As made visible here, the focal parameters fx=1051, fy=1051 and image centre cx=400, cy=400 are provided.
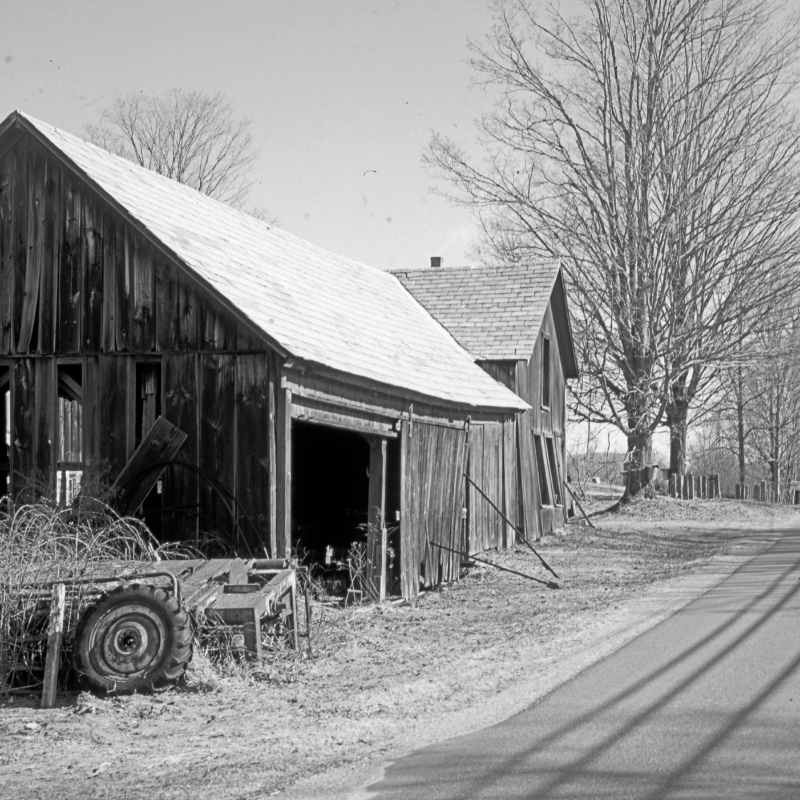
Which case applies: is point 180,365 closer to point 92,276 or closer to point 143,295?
point 143,295

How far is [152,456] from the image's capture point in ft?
39.5

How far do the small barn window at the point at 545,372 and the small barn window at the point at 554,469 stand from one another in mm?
966

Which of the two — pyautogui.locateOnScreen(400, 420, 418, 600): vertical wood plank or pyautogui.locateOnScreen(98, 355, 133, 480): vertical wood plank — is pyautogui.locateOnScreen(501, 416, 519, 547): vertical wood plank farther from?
pyautogui.locateOnScreen(98, 355, 133, 480): vertical wood plank

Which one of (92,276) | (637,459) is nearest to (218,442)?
(92,276)

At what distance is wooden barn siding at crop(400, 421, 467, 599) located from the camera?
47.5 ft

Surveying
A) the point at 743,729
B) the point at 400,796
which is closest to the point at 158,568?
the point at 400,796

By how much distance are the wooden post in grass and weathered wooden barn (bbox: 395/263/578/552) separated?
12.1 meters

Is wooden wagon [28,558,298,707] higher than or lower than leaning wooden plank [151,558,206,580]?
lower

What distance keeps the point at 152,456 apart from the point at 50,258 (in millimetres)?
2993

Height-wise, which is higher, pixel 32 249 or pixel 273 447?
pixel 32 249

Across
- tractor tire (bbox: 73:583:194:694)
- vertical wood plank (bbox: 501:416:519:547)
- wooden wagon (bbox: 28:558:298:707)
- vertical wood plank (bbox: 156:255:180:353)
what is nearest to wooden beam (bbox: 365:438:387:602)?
vertical wood plank (bbox: 156:255:180:353)

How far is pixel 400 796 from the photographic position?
563cm

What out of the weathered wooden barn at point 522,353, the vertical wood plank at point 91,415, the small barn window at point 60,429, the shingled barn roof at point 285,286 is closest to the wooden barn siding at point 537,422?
the weathered wooden barn at point 522,353

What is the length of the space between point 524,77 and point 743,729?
85.5ft
